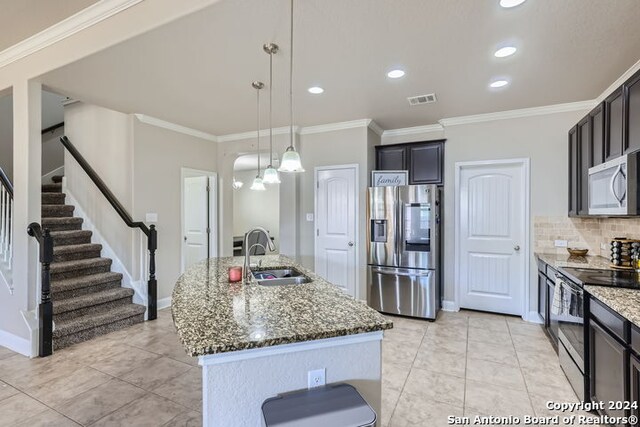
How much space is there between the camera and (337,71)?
9.51 feet

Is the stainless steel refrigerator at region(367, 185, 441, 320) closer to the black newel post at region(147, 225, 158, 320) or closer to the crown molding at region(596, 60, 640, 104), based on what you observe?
the crown molding at region(596, 60, 640, 104)

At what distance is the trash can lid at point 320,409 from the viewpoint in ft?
3.63

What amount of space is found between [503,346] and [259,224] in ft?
23.2

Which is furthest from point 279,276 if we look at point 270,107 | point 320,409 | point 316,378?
point 270,107

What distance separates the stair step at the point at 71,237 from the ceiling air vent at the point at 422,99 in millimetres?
4554

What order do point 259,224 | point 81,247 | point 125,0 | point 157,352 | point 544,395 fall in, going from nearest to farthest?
point 125,0
point 544,395
point 157,352
point 81,247
point 259,224

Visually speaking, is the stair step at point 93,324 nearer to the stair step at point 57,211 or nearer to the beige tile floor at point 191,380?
the beige tile floor at point 191,380

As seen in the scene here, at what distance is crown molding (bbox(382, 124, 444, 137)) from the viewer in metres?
4.62

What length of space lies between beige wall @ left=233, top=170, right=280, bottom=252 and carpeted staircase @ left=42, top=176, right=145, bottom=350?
492 centimetres

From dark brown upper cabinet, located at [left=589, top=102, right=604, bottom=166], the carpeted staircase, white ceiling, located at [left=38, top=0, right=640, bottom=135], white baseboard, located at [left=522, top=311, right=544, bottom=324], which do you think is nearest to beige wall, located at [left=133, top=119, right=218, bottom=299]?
white ceiling, located at [left=38, top=0, right=640, bottom=135]

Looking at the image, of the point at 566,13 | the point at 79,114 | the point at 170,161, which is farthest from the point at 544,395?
the point at 79,114

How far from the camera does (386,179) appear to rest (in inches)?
177

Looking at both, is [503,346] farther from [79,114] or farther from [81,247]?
[79,114]

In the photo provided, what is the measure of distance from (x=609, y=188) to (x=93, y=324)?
4934 mm
